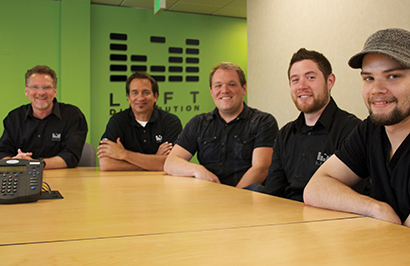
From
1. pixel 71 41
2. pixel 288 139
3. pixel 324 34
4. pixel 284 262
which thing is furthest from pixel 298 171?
pixel 71 41

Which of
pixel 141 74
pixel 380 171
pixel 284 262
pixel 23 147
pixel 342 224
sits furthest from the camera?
Answer: pixel 141 74

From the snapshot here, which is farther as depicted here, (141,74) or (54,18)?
(54,18)

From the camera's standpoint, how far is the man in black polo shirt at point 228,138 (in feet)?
8.70

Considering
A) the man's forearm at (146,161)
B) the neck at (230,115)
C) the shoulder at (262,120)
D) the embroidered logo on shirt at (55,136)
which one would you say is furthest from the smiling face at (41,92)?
the shoulder at (262,120)

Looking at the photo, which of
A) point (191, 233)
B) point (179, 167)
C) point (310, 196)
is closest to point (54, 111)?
point (179, 167)

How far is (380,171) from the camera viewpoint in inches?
58.7

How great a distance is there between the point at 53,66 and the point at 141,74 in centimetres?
247

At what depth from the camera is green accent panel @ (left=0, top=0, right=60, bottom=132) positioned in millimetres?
5230

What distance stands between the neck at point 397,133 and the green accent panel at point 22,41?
4.98 metres

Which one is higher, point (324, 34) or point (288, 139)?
point (324, 34)

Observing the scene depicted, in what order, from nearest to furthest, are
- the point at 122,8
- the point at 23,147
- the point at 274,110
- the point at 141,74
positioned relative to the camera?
the point at 23,147
the point at 141,74
the point at 274,110
the point at 122,8

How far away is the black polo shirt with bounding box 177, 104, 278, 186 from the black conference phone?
55.3 inches

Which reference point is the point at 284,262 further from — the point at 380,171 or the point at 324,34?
the point at 324,34

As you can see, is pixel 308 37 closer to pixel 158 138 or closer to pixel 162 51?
pixel 158 138
